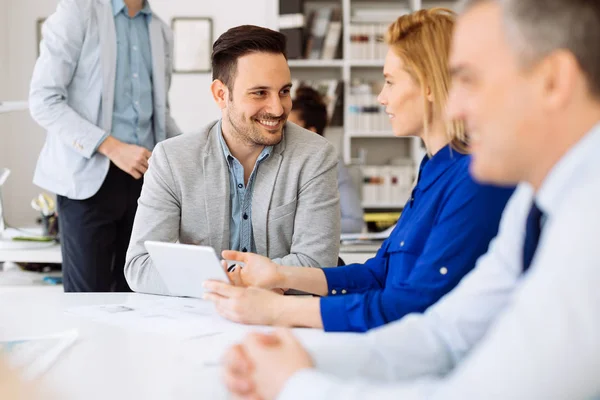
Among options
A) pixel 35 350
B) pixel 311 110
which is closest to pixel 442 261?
pixel 35 350

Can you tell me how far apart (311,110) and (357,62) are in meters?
1.26

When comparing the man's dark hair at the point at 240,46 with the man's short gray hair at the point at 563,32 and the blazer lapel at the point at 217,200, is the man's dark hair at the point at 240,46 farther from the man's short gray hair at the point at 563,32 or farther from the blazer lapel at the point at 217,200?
the man's short gray hair at the point at 563,32

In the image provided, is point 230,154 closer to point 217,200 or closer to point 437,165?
point 217,200

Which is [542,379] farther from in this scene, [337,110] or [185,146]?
[337,110]

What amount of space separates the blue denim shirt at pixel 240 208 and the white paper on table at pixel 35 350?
0.80 meters

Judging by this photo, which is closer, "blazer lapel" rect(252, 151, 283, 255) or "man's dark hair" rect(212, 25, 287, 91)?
"blazer lapel" rect(252, 151, 283, 255)

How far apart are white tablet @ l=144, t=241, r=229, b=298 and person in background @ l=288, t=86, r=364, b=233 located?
74.5 inches

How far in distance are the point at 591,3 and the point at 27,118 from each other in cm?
481

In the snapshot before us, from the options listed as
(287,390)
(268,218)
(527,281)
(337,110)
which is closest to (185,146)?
(268,218)

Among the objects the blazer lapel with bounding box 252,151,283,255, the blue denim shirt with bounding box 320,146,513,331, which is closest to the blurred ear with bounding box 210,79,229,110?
the blazer lapel with bounding box 252,151,283,255

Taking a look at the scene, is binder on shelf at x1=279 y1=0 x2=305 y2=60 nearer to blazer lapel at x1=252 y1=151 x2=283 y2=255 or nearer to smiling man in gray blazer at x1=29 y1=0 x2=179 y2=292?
smiling man in gray blazer at x1=29 y1=0 x2=179 y2=292

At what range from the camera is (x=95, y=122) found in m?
2.69

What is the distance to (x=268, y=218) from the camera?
6.52 feet

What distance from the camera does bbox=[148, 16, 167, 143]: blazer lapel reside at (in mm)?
2828
